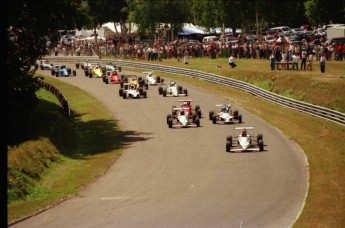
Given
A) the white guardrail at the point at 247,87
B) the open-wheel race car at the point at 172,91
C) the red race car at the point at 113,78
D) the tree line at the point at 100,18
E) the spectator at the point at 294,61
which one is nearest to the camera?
the tree line at the point at 100,18

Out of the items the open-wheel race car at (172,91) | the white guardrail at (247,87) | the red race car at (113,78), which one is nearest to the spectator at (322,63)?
the white guardrail at (247,87)

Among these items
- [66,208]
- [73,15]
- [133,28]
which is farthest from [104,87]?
[133,28]

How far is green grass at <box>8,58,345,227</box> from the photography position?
21453mm

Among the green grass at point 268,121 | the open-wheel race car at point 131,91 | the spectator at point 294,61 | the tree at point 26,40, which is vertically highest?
the tree at point 26,40

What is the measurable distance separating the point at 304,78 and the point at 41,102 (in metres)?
17.2

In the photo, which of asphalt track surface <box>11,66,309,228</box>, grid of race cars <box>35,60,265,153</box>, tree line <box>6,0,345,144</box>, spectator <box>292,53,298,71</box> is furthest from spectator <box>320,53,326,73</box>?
tree line <box>6,0,345,144</box>

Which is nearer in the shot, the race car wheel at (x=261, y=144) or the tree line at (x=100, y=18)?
the race car wheel at (x=261, y=144)

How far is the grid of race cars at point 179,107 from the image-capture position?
2936 cm

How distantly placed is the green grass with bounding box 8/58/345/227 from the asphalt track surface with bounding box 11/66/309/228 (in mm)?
612

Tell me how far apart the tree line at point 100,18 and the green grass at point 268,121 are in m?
2.37

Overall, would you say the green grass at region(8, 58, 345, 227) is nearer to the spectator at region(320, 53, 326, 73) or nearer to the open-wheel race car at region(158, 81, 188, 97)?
the spectator at region(320, 53, 326, 73)

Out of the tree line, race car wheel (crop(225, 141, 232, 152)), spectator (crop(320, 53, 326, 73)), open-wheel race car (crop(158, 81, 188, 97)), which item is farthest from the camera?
spectator (crop(320, 53, 326, 73))

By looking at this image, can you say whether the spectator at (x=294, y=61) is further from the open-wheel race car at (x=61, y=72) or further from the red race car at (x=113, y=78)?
the open-wheel race car at (x=61, y=72)

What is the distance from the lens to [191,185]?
23.4m
